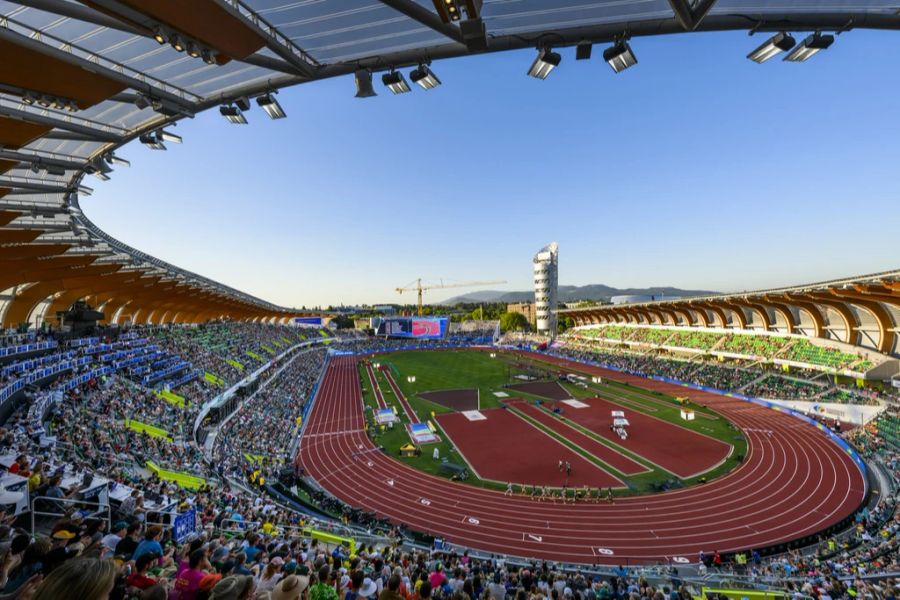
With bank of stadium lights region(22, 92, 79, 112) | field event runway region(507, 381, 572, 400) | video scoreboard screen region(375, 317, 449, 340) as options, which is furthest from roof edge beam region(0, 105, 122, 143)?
video scoreboard screen region(375, 317, 449, 340)

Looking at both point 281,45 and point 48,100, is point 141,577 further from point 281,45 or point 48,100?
point 281,45

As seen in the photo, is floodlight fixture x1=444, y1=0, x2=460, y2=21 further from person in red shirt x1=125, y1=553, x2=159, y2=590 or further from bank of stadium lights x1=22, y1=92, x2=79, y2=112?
person in red shirt x1=125, y1=553, x2=159, y2=590

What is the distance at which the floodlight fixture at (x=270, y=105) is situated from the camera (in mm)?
8000

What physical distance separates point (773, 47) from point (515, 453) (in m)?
23.3

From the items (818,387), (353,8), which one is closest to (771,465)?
(818,387)

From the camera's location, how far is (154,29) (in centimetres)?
512

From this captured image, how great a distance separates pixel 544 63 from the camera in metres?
6.44

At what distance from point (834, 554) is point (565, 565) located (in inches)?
378

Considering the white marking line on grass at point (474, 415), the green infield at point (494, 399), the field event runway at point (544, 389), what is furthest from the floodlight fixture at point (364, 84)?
the field event runway at point (544, 389)

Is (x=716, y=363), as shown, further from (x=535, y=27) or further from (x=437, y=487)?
(x=535, y=27)

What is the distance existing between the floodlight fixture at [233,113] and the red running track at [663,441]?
24.5m

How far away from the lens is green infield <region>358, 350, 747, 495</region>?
22859 mm

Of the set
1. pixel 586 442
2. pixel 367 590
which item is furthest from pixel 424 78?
pixel 586 442

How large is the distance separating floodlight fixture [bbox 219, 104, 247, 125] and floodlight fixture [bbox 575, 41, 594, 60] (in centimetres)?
641
